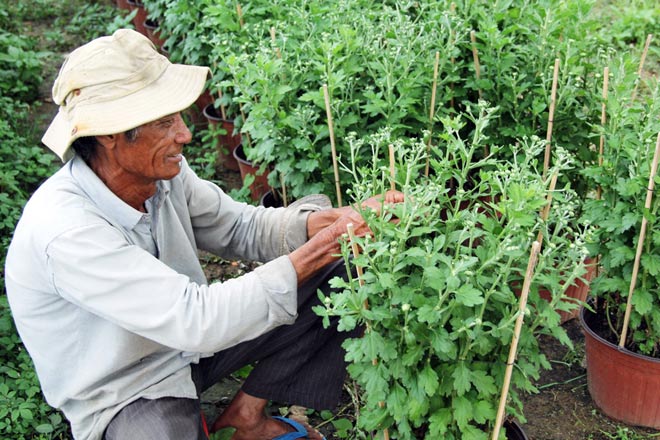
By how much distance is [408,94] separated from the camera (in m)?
3.55

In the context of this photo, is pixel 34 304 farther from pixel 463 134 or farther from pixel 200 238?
pixel 463 134

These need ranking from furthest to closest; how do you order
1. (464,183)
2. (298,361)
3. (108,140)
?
(464,183), (298,361), (108,140)

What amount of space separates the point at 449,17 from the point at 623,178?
4.34 feet

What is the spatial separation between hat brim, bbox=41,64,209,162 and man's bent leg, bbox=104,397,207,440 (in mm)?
940

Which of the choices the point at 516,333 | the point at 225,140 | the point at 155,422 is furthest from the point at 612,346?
the point at 225,140

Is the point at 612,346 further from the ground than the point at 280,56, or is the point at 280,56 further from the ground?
the point at 280,56

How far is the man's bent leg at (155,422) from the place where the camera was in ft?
8.46

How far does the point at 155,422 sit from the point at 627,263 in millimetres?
1993

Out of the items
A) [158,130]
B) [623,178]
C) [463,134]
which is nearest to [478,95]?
[463,134]

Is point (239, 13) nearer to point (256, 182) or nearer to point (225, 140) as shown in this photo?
point (256, 182)

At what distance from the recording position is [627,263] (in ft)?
9.98

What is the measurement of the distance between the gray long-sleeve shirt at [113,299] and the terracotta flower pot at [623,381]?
1566 millimetres

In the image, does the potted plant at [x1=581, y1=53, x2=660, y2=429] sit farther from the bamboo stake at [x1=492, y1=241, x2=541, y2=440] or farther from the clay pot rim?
the bamboo stake at [x1=492, y1=241, x2=541, y2=440]

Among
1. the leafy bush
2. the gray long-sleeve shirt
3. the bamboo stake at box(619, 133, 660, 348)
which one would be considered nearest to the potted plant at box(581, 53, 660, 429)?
the bamboo stake at box(619, 133, 660, 348)
